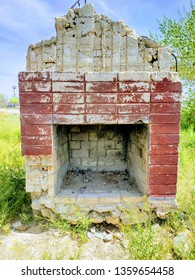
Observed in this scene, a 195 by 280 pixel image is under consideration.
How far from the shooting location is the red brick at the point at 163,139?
9.05ft

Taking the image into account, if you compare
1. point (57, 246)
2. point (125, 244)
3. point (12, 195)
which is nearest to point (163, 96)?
point (125, 244)

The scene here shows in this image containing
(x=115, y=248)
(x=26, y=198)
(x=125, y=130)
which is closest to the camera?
(x=115, y=248)

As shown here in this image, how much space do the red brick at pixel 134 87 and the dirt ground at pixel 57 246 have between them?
75.4 inches

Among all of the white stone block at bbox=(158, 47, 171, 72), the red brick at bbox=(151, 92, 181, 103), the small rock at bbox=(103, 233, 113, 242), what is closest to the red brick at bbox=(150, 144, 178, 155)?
the red brick at bbox=(151, 92, 181, 103)

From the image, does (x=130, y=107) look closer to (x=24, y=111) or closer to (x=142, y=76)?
(x=142, y=76)

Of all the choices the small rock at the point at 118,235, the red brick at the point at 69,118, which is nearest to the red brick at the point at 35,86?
the red brick at the point at 69,118

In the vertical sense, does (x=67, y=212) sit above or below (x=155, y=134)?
below

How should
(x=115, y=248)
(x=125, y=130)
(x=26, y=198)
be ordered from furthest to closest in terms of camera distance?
1. (x=125, y=130)
2. (x=26, y=198)
3. (x=115, y=248)

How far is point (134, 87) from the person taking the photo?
2.66 meters

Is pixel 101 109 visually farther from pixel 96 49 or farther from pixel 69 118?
pixel 96 49

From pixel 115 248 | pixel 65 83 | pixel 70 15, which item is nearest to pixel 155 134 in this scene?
pixel 65 83

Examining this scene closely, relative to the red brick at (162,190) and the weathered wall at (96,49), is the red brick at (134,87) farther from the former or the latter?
the red brick at (162,190)

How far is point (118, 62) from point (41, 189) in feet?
6.59

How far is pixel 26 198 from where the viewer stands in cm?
352
